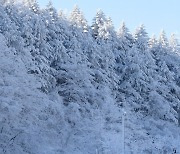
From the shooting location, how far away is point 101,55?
124ft

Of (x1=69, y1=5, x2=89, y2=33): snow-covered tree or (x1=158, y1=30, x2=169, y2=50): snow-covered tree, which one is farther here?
(x1=158, y1=30, x2=169, y2=50): snow-covered tree

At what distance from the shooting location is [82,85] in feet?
110

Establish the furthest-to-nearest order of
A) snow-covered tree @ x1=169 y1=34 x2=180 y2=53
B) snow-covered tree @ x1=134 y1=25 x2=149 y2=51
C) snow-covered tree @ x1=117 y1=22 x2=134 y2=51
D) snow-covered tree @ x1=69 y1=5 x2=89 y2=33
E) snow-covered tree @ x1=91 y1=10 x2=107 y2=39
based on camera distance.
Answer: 1. snow-covered tree @ x1=169 y1=34 x2=180 y2=53
2. snow-covered tree @ x1=134 y1=25 x2=149 y2=51
3. snow-covered tree @ x1=117 y1=22 x2=134 y2=51
4. snow-covered tree @ x1=91 y1=10 x2=107 y2=39
5. snow-covered tree @ x1=69 y1=5 x2=89 y2=33

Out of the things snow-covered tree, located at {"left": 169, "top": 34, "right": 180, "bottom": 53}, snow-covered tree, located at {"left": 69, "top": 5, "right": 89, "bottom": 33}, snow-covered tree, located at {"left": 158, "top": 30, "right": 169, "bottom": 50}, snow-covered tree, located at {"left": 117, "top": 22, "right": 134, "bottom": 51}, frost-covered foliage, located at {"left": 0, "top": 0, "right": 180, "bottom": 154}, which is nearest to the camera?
frost-covered foliage, located at {"left": 0, "top": 0, "right": 180, "bottom": 154}

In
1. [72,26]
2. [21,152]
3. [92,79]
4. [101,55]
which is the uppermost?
[72,26]

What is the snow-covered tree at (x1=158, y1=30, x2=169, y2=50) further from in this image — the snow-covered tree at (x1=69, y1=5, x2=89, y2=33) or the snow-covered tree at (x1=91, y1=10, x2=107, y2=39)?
the snow-covered tree at (x1=69, y1=5, x2=89, y2=33)

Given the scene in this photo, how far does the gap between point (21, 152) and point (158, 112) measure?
18735mm

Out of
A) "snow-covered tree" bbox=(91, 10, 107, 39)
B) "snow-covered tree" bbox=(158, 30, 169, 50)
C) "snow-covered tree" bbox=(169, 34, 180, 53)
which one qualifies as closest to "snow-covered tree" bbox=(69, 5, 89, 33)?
"snow-covered tree" bbox=(91, 10, 107, 39)

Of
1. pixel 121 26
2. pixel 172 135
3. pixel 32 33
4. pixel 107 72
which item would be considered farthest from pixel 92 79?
pixel 121 26

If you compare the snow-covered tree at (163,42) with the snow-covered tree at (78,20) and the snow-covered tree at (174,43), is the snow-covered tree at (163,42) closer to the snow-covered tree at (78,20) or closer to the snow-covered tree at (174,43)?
the snow-covered tree at (174,43)

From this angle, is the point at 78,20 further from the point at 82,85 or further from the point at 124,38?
the point at 82,85

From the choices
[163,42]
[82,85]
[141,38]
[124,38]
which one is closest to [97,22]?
[124,38]

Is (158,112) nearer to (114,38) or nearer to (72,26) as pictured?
(114,38)

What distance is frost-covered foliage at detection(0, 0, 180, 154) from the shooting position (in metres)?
24.0
